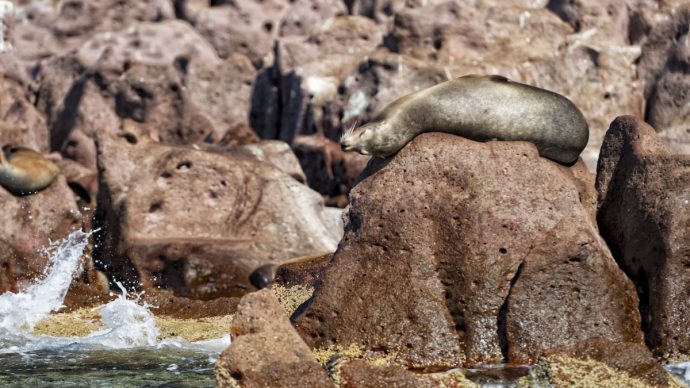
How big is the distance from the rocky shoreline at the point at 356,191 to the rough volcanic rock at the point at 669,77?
4 cm

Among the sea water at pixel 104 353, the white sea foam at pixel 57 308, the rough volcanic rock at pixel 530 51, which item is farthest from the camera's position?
the rough volcanic rock at pixel 530 51

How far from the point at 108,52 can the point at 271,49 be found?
374 centimetres

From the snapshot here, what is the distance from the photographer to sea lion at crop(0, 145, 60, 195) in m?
14.6

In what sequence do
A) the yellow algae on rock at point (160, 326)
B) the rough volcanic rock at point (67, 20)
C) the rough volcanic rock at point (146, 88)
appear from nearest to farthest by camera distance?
the yellow algae on rock at point (160, 326)
the rough volcanic rock at point (146, 88)
the rough volcanic rock at point (67, 20)

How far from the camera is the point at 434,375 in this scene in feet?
23.3

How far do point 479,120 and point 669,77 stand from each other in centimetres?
1310

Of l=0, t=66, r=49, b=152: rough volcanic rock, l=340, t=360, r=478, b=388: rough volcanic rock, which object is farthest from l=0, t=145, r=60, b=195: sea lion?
l=340, t=360, r=478, b=388: rough volcanic rock

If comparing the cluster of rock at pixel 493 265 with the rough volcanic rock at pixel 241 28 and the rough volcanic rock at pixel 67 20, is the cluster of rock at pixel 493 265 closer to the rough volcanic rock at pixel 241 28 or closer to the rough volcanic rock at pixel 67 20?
the rough volcanic rock at pixel 241 28

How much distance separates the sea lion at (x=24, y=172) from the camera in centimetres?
1459

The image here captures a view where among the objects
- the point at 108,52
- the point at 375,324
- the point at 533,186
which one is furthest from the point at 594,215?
the point at 108,52

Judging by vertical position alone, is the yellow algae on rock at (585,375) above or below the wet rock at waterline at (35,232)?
above

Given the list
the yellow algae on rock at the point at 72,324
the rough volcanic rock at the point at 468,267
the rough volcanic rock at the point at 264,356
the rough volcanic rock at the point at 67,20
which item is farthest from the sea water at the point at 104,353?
the rough volcanic rock at the point at 67,20

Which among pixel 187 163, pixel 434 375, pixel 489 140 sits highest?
pixel 489 140

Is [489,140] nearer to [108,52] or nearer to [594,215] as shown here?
[594,215]
